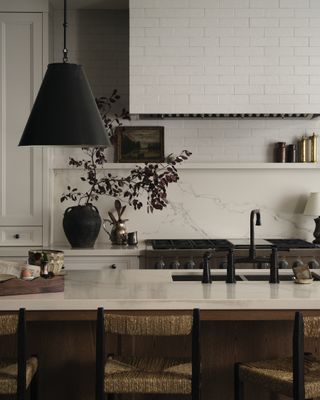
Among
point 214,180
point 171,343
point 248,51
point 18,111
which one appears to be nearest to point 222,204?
point 214,180

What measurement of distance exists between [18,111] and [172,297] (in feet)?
11.1

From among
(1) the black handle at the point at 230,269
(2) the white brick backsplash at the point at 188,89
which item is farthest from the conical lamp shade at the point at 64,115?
(2) the white brick backsplash at the point at 188,89

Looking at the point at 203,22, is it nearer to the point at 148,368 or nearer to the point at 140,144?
the point at 140,144

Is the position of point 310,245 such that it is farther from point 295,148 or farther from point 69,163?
point 69,163

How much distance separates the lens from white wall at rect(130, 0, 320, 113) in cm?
632

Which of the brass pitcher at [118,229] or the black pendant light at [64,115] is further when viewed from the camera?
the brass pitcher at [118,229]

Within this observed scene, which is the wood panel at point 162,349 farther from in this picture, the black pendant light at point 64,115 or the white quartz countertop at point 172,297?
the black pendant light at point 64,115

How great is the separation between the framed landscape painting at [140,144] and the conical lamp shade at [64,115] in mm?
2743

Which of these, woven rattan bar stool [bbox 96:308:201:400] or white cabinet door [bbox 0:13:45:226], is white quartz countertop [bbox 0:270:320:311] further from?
white cabinet door [bbox 0:13:45:226]

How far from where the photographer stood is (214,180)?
6.85m

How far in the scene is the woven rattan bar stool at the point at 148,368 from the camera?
323 centimetres

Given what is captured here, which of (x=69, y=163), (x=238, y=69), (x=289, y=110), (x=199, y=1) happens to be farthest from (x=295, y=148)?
(x=69, y=163)

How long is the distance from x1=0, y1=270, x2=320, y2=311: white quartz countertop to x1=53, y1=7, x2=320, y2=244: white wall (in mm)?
2759

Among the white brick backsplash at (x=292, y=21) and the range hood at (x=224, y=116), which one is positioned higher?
the white brick backsplash at (x=292, y=21)
